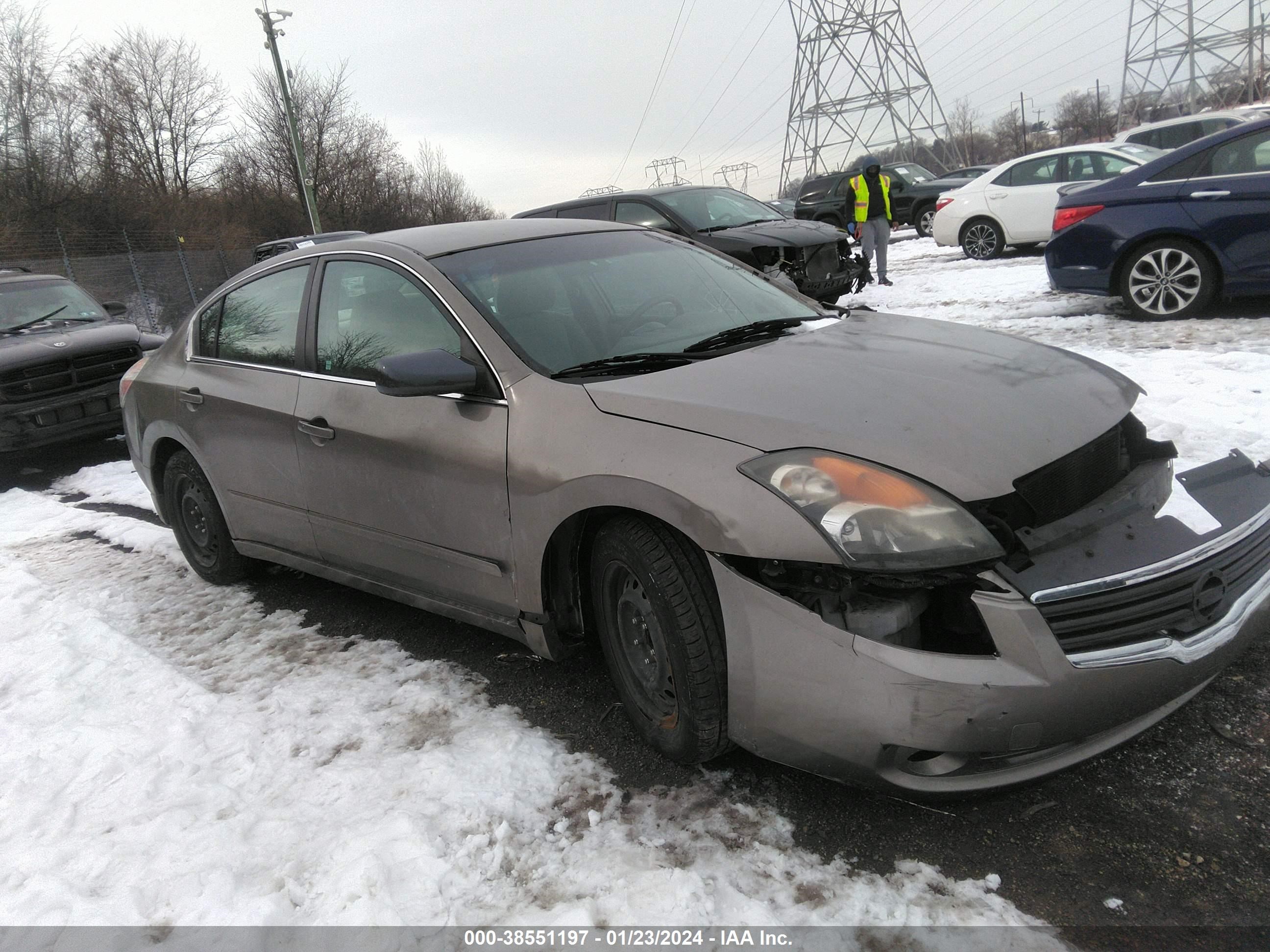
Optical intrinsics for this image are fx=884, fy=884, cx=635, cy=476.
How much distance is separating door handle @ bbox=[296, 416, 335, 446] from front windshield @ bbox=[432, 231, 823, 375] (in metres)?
0.76

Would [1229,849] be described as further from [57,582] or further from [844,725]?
[57,582]

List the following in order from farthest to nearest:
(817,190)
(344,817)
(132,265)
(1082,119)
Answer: (1082,119) → (132,265) → (817,190) → (344,817)

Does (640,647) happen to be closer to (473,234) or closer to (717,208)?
(473,234)

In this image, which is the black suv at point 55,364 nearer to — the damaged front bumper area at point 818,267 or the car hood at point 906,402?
the damaged front bumper area at point 818,267

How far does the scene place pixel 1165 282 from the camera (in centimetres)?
752

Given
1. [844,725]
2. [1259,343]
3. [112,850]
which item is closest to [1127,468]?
[844,725]

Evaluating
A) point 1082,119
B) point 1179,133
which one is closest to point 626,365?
point 1179,133

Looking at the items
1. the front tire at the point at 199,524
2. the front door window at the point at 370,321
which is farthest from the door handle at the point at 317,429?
the front tire at the point at 199,524

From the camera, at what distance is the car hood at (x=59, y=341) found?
788 centimetres

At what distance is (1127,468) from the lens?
8.29 ft

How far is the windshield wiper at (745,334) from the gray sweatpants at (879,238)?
32.9ft

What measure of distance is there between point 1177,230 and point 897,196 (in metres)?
13.5

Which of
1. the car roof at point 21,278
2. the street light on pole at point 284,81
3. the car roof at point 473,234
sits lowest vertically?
the car roof at point 473,234

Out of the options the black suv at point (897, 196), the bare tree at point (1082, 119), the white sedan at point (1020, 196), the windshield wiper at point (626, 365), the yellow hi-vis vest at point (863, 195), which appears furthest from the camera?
the bare tree at point (1082, 119)
